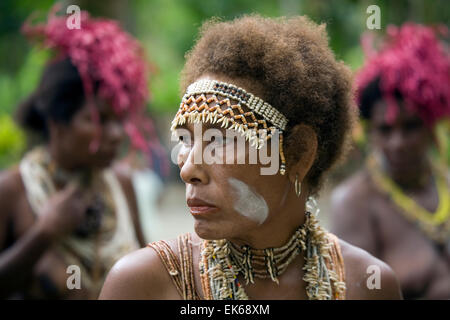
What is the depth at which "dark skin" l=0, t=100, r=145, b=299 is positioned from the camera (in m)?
3.58

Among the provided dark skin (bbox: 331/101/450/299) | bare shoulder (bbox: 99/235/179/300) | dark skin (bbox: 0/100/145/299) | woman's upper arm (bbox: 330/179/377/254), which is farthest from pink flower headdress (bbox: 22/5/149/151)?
bare shoulder (bbox: 99/235/179/300)

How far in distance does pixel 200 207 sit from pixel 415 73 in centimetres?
277

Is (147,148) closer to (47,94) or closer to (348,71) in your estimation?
(47,94)

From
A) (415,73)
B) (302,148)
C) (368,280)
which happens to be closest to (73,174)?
(302,148)

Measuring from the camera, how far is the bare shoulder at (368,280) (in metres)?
2.42

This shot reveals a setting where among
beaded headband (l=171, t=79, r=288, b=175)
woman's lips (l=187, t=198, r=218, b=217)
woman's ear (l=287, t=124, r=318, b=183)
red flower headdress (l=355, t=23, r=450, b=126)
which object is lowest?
woman's lips (l=187, t=198, r=218, b=217)

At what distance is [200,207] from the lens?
2197 millimetres

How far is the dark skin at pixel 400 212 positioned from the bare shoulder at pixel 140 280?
227cm

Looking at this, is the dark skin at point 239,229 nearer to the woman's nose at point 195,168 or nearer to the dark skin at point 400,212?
the woman's nose at point 195,168

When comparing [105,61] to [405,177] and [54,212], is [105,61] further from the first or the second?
[405,177]

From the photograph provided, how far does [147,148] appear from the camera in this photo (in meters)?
4.25

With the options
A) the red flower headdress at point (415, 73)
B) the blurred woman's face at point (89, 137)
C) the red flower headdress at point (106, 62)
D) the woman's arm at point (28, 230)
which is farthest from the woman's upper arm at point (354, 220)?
the woman's arm at point (28, 230)

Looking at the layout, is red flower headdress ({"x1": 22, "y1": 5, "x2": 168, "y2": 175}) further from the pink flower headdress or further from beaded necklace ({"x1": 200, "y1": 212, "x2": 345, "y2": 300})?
beaded necklace ({"x1": 200, "y1": 212, "x2": 345, "y2": 300})
